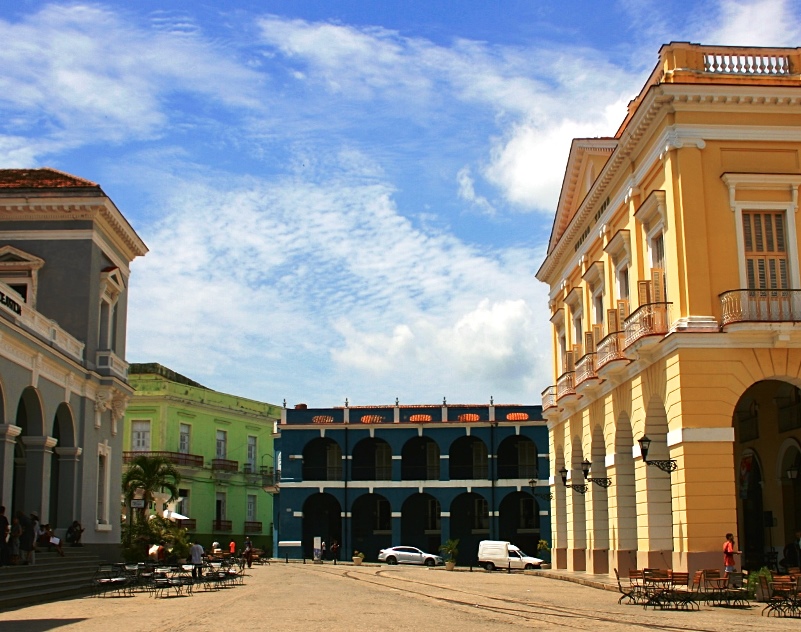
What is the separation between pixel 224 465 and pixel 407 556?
13.3 m

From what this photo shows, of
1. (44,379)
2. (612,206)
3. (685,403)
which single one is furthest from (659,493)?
(44,379)

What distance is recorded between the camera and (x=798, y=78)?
23.1 meters

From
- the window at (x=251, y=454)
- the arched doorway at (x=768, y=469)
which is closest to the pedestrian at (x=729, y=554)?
the arched doorway at (x=768, y=469)

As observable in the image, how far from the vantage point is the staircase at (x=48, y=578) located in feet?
67.9

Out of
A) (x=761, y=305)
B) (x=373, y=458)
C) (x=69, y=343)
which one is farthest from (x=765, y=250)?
(x=373, y=458)

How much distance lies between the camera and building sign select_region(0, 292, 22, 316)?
2405 cm

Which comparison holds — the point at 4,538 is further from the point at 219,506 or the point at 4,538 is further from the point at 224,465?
the point at 219,506

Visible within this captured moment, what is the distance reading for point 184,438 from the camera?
55.2 meters

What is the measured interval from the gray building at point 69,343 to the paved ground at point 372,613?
6.00m

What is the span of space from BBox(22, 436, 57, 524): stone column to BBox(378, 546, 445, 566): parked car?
78.8 feet

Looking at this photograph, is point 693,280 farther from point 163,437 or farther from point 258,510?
point 258,510

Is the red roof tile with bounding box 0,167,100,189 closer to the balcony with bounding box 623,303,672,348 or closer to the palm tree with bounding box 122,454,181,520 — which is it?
the palm tree with bounding box 122,454,181,520

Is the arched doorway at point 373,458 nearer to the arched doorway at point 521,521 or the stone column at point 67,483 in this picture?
the arched doorway at point 521,521

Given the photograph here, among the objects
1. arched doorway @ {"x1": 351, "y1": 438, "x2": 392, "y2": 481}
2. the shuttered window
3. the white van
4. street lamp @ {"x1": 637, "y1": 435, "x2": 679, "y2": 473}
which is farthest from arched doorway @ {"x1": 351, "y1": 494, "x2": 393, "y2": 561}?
the shuttered window
